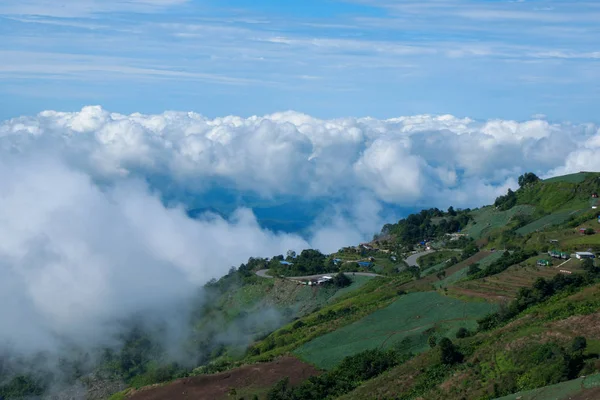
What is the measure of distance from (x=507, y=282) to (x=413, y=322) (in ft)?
36.2

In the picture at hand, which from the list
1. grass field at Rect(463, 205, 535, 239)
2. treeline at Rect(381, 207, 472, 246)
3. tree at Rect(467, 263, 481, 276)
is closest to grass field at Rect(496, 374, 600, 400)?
tree at Rect(467, 263, 481, 276)

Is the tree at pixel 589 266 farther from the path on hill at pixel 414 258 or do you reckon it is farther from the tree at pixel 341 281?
the path on hill at pixel 414 258

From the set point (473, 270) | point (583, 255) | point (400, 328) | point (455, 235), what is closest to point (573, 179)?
point (455, 235)

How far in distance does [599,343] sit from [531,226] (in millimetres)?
66028

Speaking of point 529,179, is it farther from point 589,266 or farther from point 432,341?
point 432,341

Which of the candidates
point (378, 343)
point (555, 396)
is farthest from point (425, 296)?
point (555, 396)

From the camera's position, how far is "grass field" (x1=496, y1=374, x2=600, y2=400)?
33656 millimetres

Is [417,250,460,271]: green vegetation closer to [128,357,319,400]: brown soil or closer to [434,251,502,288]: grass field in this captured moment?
[434,251,502,288]: grass field

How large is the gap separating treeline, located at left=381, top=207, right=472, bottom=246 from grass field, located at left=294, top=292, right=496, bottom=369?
2698 inches

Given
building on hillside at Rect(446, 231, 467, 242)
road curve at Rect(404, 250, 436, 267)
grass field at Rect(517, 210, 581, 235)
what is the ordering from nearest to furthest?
1. grass field at Rect(517, 210, 581, 235)
2. road curve at Rect(404, 250, 436, 267)
3. building on hillside at Rect(446, 231, 467, 242)

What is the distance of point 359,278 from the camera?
358 ft

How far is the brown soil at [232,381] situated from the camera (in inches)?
2276

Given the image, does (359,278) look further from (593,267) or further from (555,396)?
(555,396)

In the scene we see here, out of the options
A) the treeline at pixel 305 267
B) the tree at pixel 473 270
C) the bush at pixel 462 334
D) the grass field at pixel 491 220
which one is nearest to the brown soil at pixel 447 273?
the tree at pixel 473 270
